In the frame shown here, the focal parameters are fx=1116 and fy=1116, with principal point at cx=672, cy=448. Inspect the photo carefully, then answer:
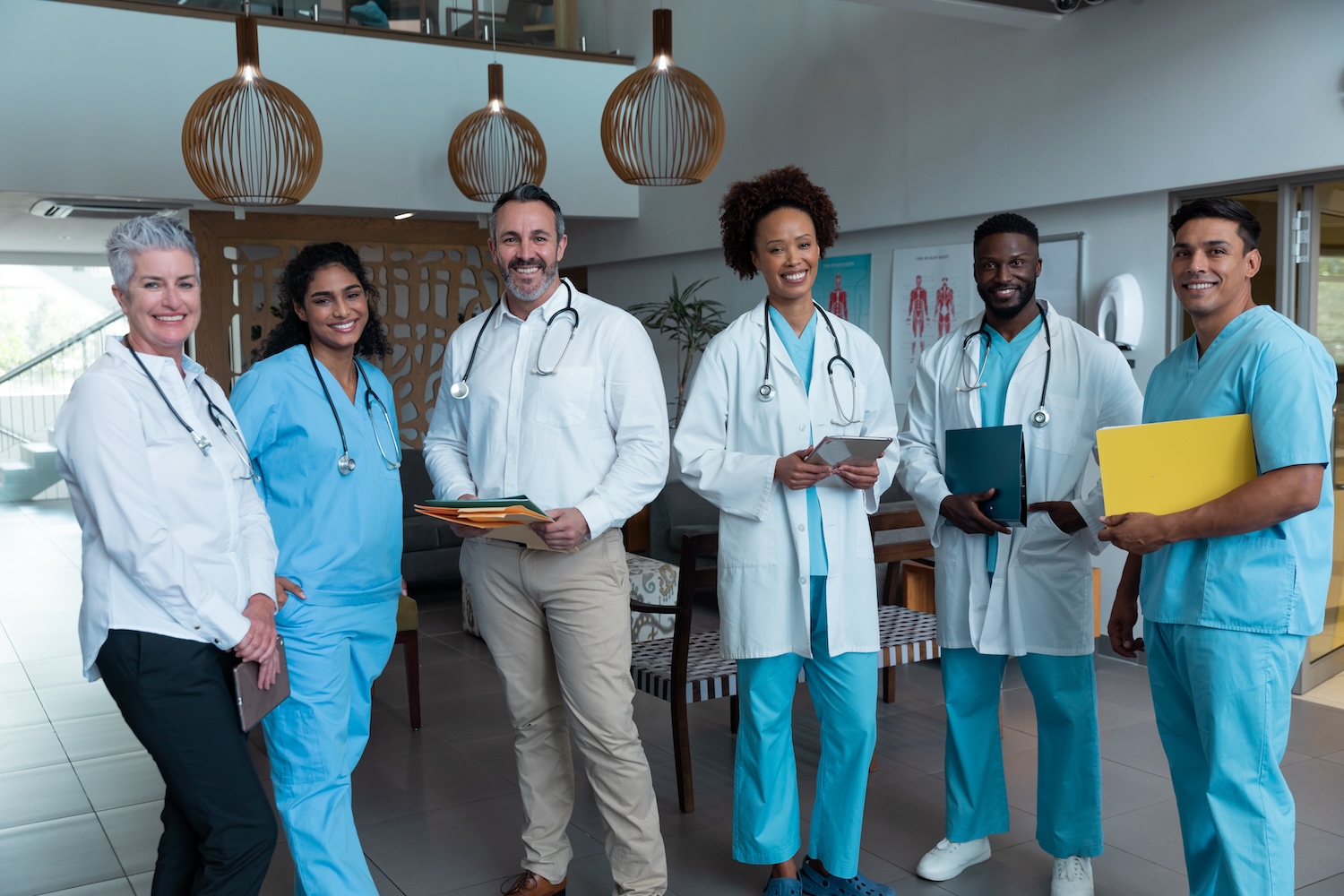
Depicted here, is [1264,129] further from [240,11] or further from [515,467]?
[240,11]

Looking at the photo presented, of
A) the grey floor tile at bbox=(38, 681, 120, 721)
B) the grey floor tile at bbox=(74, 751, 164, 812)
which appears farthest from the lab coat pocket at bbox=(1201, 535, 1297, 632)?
the grey floor tile at bbox=(38, 681, 120, 721)

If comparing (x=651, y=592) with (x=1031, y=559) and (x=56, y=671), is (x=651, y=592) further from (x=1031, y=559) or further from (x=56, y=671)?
(x=56, y=671)

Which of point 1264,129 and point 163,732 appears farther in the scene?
point 1264,129

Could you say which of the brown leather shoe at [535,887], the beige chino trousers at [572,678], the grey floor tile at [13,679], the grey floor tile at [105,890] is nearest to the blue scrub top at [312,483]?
the beige chino trousers at [572,678]

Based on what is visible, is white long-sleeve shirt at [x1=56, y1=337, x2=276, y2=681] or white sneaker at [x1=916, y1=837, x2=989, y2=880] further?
white sneaker at [x1=916, y1=837, x2=989, y2=880]

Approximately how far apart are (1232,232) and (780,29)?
5.68 metres

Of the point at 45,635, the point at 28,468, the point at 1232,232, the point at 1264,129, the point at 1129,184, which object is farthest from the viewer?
the point at 28,468

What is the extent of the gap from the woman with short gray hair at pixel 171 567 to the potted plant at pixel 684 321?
19.8ft

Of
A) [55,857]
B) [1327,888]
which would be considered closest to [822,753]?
[1327,888]

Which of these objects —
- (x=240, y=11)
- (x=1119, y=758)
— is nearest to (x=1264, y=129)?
(x=1119, y=758)

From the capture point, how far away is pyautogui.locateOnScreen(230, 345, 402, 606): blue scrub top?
248cm

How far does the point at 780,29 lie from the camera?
7.49 m

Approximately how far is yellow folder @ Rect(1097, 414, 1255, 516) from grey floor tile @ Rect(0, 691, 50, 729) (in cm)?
449

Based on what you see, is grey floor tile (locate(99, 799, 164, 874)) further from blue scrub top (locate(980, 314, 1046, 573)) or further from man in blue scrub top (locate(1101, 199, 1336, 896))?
man in blue scrub top (locate(1101, 199, 1336, 896))
